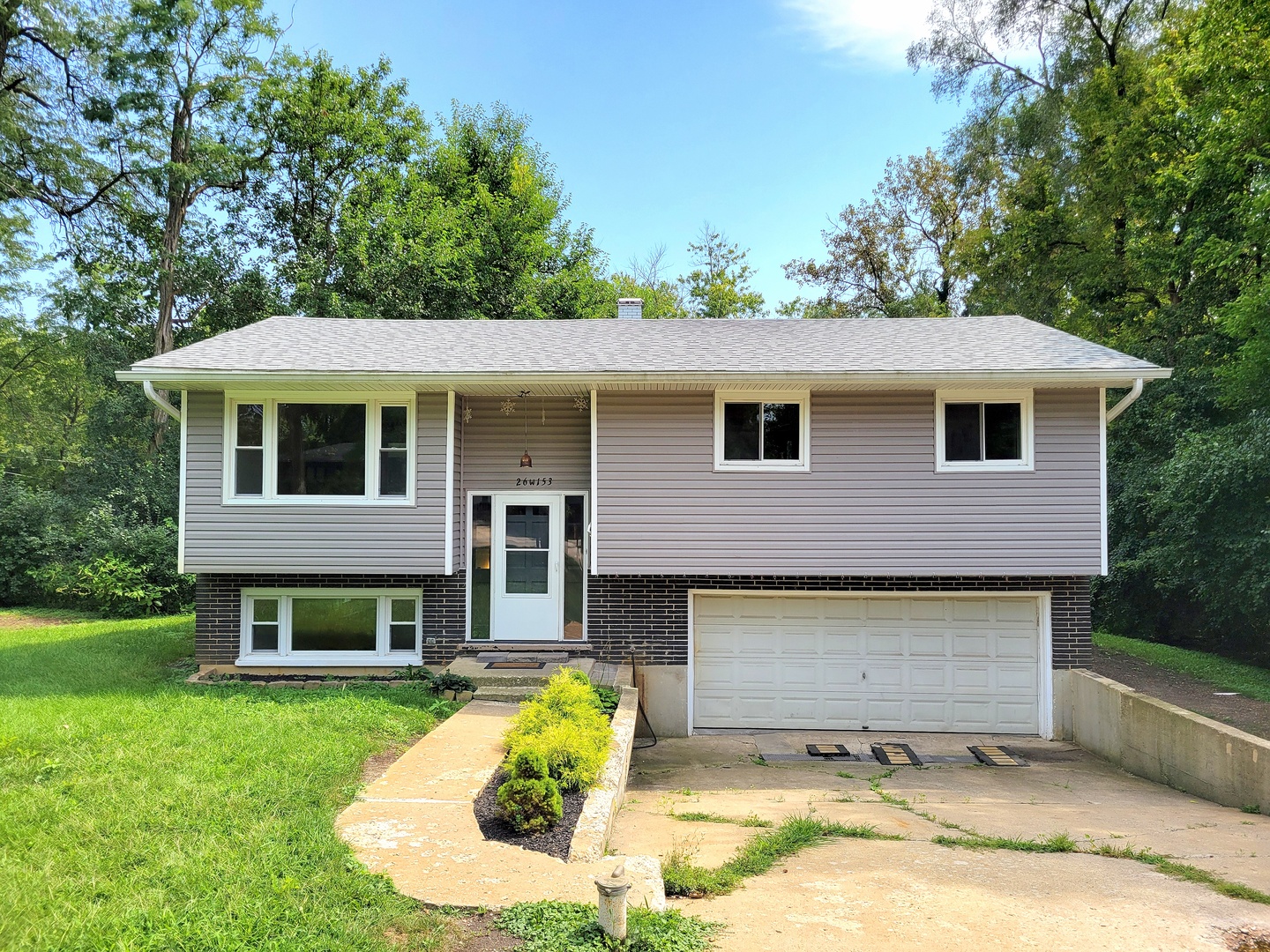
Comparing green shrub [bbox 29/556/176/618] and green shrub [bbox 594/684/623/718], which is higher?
green shrub [bbox 29/556/176/618]

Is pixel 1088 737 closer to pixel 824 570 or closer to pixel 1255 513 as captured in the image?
pixel 824 570

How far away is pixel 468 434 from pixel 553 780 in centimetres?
670

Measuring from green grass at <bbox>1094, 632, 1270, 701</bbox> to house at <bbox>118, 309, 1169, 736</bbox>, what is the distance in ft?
12.2

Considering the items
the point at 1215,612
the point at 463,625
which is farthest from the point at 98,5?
the point at 1215,612

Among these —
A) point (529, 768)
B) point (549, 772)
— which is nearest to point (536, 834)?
point (529, 768)

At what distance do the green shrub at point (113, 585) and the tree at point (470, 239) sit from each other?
26.4ft

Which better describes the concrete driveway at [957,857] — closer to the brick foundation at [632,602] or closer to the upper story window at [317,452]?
the brick foundation at [632,602]

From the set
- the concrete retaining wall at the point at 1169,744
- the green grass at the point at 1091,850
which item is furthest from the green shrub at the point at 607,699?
the concrete retaining wall at the point at 1169,744

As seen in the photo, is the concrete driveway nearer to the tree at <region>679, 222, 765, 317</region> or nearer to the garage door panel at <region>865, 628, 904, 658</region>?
the garage door panel at <region>865, 628, 904, 658</region>

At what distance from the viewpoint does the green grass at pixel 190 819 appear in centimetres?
354

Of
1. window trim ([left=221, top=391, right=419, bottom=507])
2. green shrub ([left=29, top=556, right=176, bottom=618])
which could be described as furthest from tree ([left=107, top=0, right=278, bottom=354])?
window trim ([left=221, top=391, right=419, bottom=507])

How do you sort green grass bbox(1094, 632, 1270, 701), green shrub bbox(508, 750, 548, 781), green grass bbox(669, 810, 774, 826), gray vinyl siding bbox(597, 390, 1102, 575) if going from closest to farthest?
green shrub bbox(508, 750, 548, 781) → green grass bbox(669, 810, 774, 826) → gray vinyl siding bbox(597, 390, 1102, 575) → green grass bbox(1094, 632, 1270, 701)

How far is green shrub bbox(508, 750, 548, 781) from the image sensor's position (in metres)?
5.43

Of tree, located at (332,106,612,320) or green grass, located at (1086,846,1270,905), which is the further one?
tree, located at (332,106,612,320)
